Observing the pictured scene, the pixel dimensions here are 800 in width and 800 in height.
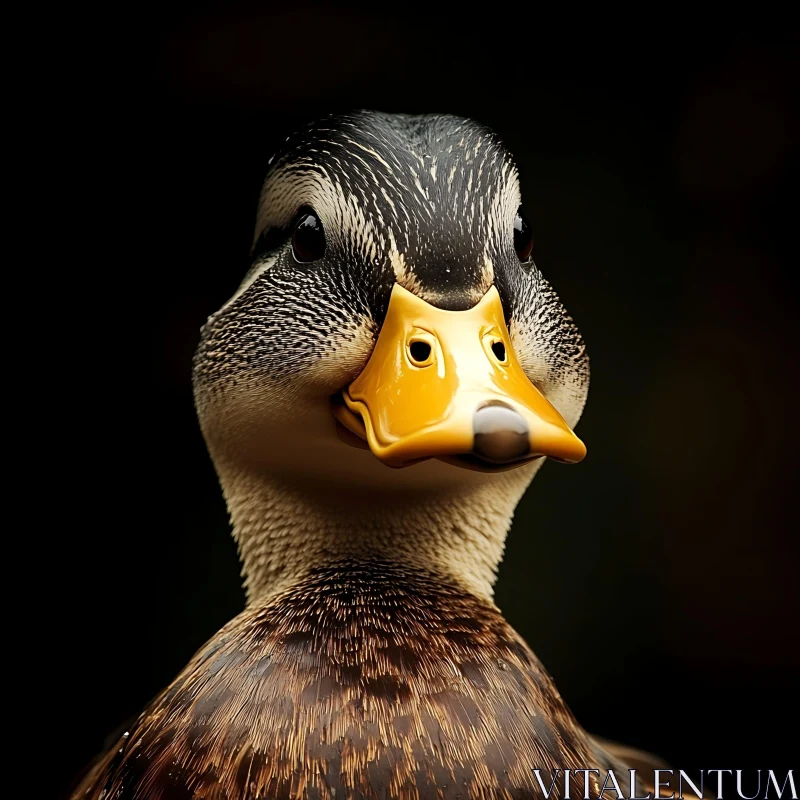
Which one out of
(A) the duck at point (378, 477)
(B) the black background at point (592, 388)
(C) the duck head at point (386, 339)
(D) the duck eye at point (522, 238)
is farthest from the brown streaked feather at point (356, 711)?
(B) the black background at point (592, 388)

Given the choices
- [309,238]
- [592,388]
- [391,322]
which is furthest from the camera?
[592,388]

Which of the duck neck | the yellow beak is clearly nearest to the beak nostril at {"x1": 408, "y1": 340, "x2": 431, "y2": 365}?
the yellow beak

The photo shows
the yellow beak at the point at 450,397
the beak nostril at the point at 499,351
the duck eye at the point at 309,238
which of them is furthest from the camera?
the duck eye at the point at 309,238

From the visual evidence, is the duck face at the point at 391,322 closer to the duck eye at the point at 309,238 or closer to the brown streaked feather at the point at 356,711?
the duck eye at the point at 309,238

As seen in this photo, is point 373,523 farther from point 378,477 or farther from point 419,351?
point 419,351

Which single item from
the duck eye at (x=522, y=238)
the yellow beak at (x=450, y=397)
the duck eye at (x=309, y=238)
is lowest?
the yellow beak at (x=450, y=397)

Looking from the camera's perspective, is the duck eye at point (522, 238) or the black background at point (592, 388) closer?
the duck eye at point (522, 238)

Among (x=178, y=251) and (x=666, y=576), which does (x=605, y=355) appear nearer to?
(x=666, y=576)

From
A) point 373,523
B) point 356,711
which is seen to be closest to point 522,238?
point 373,523

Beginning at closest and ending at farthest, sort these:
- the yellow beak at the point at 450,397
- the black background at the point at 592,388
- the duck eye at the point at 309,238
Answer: the yellow beak at the point at 450,397 < the duck eye at the point at 309,238 < the black background at the point at 592,388
